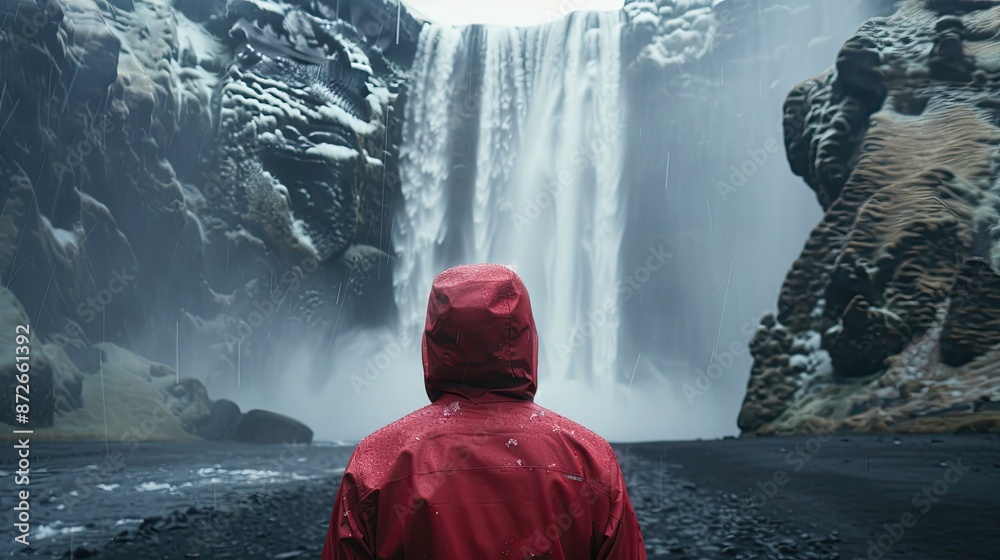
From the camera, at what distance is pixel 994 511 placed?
653 centimetres

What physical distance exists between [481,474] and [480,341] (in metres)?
0.34

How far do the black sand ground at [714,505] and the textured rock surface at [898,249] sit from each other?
4.96ft

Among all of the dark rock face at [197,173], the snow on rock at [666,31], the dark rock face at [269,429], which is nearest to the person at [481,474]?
the dark rock face at [197,173]

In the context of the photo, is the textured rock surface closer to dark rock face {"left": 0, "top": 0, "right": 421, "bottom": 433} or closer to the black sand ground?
the black sand ground

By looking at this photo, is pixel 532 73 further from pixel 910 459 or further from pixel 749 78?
pixel 910 459

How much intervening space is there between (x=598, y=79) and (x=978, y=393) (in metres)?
12.8

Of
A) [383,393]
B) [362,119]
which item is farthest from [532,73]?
[383,393]

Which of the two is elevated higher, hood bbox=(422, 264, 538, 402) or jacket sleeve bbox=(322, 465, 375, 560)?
hood bbox=(422, 264, 538, 402)

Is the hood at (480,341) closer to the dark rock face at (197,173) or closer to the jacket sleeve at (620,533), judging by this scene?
the jacket sleeve at (620,533)

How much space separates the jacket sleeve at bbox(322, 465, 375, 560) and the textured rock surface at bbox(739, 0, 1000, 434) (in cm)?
1021

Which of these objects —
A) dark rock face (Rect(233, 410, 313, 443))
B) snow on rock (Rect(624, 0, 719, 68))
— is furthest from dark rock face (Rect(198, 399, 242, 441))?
snow on rock (Rect(624, 0, 719, 68))

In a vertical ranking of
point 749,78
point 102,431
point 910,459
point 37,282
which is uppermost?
point 749,78

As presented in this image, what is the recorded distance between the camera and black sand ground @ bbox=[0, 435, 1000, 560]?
656 cm

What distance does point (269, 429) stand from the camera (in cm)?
1431
